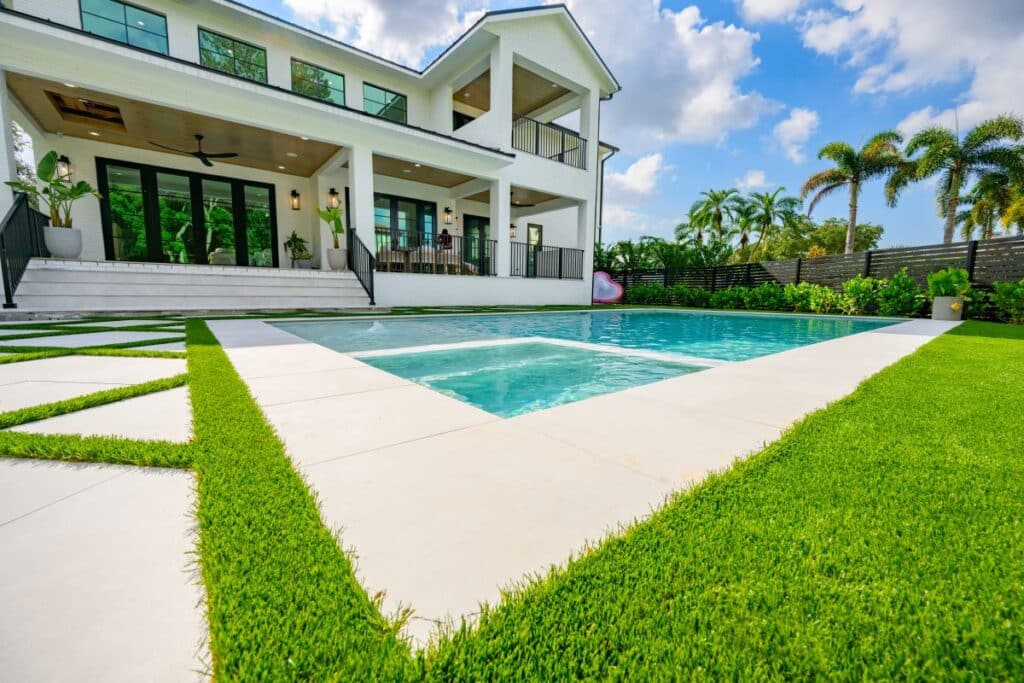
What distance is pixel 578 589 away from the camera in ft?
2.67

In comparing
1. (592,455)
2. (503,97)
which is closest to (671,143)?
(503,97)

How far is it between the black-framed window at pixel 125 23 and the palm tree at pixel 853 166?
69.8ft

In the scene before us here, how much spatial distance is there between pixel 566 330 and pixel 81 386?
17.9 feet

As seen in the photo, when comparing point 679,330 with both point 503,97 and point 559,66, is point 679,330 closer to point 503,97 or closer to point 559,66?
point 503,97

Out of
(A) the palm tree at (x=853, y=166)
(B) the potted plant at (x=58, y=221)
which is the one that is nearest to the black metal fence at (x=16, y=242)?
(B) the potted plant at (x=58, y=221)

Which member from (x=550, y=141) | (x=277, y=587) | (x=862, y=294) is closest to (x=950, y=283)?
(x=862, y=294)

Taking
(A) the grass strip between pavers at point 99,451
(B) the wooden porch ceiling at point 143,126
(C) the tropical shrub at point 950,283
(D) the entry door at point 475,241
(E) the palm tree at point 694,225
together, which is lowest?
(A) the grass strip between pavers at point 99,451

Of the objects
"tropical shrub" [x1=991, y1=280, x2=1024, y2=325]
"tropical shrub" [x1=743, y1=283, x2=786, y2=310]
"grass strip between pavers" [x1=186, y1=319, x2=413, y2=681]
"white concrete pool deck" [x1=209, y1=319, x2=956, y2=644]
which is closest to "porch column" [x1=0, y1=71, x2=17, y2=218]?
"white concrete pool deck" [x1=209, y1=319, x2=956, y2=644]

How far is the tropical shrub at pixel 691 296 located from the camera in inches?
541

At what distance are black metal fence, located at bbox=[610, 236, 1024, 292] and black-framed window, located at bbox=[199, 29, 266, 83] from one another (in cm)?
1217

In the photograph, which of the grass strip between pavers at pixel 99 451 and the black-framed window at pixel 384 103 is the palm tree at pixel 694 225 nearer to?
the black-framed window at pixel 384 103

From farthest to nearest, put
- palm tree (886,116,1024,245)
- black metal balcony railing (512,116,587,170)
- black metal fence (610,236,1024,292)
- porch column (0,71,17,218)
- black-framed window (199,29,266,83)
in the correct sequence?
1. palm tree (886,116,1024,245)
2. black metal balcony railing (512,116,587,170)
3. black-framed window (199,29,266,83)
4. black metal fence (610,236,1024,292)
5. porch column (0,71,17,218)

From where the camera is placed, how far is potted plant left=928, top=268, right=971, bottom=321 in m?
8.43

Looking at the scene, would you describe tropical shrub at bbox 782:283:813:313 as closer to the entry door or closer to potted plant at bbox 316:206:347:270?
the entry door
